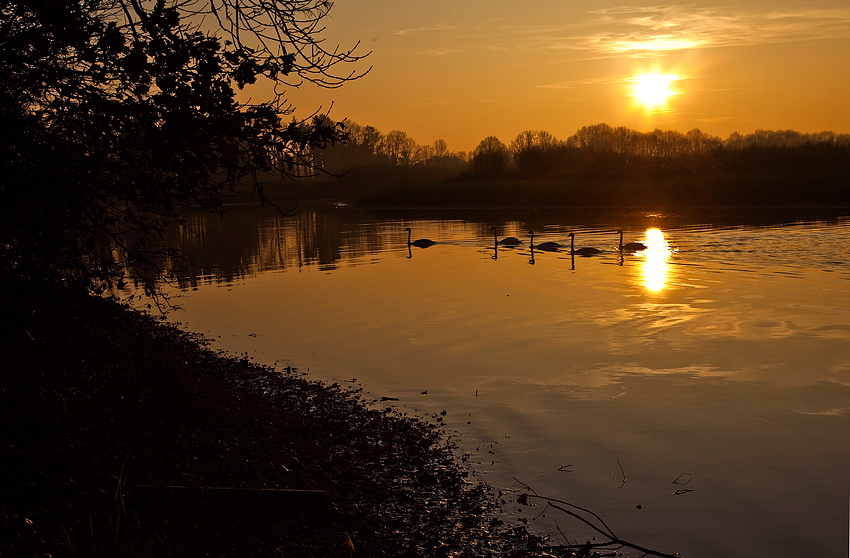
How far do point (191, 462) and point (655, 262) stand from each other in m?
28.0

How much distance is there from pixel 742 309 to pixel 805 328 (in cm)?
286

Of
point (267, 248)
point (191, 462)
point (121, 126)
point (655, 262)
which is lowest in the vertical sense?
point (655, 262)

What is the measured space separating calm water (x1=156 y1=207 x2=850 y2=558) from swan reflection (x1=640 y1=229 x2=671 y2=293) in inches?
6.7

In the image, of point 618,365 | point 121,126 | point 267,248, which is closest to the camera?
point 121,126

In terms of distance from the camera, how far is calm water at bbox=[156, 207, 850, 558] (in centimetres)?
775

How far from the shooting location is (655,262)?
104ft

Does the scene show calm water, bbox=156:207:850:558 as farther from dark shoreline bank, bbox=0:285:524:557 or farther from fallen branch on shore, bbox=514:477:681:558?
dark shoreline bank, bbox=0:285:524:557

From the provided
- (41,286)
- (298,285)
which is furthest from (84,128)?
(298,285)

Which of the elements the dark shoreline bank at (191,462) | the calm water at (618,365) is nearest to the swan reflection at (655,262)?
the calm water at (618,365)

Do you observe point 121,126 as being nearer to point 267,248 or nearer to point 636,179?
point 267,248

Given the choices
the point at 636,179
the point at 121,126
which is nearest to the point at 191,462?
the point at 121,126

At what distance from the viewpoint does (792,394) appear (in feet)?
37.8

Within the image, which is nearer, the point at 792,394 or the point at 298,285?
the point at 792,394

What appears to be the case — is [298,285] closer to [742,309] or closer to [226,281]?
[226,281]
